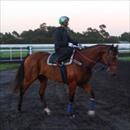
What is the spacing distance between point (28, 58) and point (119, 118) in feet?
9.64

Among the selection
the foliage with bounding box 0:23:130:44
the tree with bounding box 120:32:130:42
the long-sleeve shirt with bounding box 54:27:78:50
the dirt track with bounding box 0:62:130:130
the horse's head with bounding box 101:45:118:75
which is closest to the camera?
the dirt track with bounding box 0:62:130:130

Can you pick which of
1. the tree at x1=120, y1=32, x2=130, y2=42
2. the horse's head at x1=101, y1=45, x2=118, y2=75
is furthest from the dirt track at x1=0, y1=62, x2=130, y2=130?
the tree at x1=120, y1=32, x2=130, y2=42

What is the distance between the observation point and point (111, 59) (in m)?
10.9

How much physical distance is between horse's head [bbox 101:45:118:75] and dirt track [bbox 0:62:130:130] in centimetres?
108

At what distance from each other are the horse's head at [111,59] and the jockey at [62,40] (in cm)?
86

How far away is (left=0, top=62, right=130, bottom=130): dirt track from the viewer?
31.9 ft

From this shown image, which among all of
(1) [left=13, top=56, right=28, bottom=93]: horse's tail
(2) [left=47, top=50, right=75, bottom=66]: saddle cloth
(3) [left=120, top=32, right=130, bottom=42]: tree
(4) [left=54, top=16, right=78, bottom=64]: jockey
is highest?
(3) [left=120, top=32, right=130, bottom=42]: tree

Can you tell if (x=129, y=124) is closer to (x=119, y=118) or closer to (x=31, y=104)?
(x=119, y=118)

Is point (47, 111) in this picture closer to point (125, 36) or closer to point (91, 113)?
point (91, 113)

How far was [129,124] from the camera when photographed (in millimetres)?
10031

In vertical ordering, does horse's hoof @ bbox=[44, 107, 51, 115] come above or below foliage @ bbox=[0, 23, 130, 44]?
below

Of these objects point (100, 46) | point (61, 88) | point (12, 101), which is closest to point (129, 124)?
point (100, 46)

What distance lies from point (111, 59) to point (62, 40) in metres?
1.23

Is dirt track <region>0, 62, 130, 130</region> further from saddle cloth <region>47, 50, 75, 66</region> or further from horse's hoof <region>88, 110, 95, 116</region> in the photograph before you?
saddle cloth <region>47, 50, 75, 66</region>
